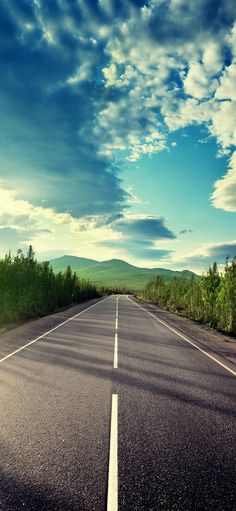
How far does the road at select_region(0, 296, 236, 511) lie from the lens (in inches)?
150

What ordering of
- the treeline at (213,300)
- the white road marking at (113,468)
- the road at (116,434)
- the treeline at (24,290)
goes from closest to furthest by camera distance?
the white road marking at (113,468), the road at (116,434), the treeline at (213,300), the treeline at (24,290)

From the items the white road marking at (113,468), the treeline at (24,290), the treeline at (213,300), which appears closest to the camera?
the white road marking at (113,468)

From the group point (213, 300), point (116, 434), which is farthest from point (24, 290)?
point (116, 434)

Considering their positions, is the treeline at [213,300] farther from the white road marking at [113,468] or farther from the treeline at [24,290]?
the white road marking at [113,468]

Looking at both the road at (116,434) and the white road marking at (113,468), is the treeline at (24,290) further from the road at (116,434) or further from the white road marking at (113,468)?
the white road marking at (113,468)

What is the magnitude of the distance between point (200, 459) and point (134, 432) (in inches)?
44.3

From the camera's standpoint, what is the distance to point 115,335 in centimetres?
1617

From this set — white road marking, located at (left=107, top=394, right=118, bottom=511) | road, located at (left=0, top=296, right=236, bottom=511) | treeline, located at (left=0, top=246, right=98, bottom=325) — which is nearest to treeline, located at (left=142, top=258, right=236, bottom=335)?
road, located at (left=0, top=296, right=236, bottom=511)

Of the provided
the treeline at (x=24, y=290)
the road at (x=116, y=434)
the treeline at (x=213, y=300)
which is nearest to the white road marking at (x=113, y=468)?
the road at (x=116, y=434)

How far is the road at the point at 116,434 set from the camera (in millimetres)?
3801

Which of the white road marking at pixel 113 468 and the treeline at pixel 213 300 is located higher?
the treeline at pixel 213 300

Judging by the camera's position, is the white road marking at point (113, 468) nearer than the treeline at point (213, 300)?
Yes

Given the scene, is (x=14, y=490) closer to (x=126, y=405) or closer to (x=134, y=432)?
(x=134, y=432)

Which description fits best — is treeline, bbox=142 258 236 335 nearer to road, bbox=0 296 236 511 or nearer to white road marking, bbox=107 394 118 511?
road, bbox=0 296 236 511
